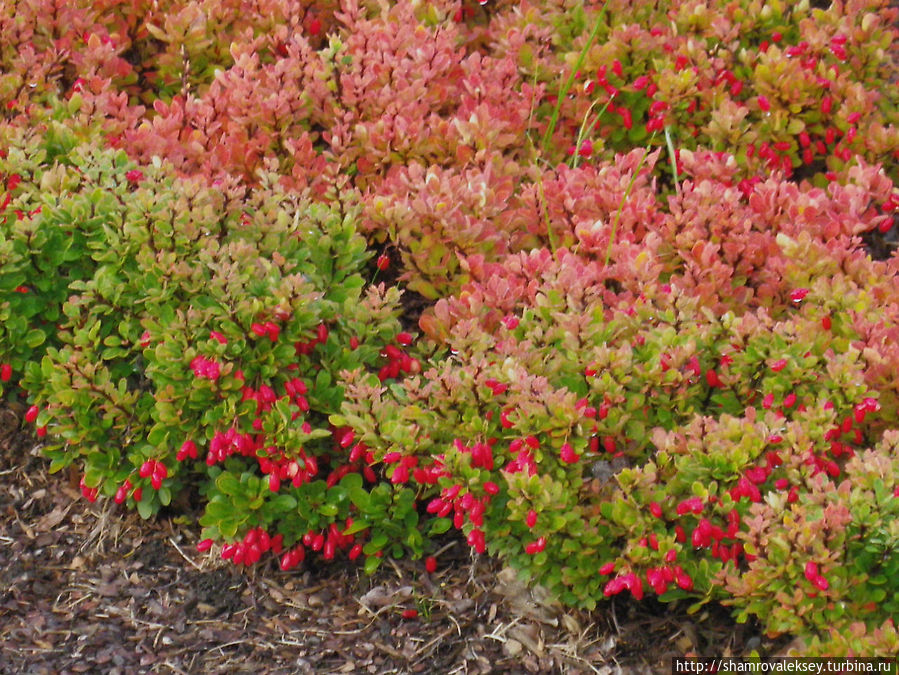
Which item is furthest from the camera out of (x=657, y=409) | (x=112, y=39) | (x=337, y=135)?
(x=112, y=39)

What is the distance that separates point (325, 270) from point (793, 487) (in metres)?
1.55

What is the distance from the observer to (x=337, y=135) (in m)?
3.79

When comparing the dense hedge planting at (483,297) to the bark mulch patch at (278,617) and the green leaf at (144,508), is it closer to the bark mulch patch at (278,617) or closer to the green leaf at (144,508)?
the green leaf at (144,508)

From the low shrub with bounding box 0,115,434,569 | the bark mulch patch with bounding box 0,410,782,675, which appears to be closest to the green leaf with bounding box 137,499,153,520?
the low shrub with bounding box 0,115,434,569

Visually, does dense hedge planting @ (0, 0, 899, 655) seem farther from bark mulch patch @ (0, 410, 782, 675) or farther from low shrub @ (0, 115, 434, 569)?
bark mulch patch @ (0, 410, 782, 675)

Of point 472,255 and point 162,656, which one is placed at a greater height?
point 472,255

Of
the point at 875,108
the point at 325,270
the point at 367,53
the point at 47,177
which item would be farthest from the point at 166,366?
the point at 875,108

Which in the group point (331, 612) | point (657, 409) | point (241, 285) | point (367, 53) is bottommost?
point (331, 612)

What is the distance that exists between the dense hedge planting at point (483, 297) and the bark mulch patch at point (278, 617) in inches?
5.5

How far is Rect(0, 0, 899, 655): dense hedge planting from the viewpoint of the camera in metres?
2.71

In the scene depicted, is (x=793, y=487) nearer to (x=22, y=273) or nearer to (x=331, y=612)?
(x=331, y=612)

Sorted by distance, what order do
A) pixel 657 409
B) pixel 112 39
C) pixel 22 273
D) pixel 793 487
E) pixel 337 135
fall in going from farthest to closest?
pixel 112 39
pixel 337 135
pixel 22 273
pixel 657 409
pixel 793 487

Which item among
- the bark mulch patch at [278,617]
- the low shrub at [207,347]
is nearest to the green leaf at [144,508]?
the low shrub at [207,347]

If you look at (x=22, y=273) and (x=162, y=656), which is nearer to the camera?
(x=162, y=656)
